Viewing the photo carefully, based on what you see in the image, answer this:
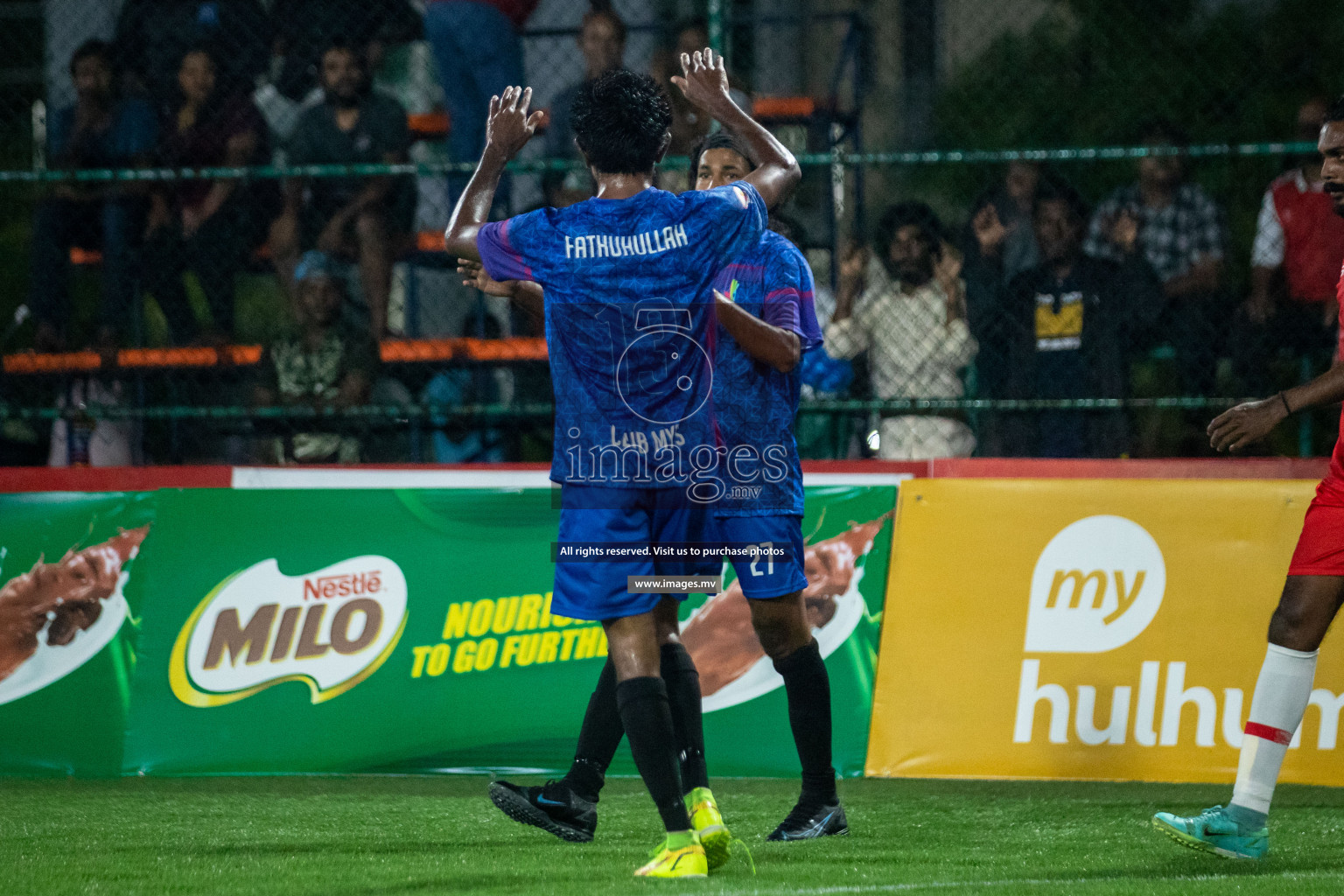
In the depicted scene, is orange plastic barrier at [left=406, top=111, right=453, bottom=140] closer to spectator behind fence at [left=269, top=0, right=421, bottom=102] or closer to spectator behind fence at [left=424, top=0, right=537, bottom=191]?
spectator behind fence at [left=269, top=0, right=421, bottom=102]

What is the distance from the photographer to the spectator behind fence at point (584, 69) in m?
7.21

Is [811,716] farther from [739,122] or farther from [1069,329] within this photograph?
[1069,329]

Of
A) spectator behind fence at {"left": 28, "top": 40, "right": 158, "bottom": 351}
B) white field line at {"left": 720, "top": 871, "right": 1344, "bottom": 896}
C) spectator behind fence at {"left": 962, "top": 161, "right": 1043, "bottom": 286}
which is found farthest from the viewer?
spectator behind fence at {"left": 28, "top": 40, "right": 158, "bottom": 351}

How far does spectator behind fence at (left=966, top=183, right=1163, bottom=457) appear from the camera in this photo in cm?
650

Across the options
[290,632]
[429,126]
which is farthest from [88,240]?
[290,632]

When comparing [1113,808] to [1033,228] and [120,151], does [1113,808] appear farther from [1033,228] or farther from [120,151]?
[120,151]

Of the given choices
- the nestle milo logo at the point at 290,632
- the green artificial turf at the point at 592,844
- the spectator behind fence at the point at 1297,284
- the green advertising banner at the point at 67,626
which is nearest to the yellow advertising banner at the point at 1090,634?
the green artificial turf at the point at 592,844

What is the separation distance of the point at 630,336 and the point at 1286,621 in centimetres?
183

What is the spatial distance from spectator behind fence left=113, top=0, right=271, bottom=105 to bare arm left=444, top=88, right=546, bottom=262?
419cm

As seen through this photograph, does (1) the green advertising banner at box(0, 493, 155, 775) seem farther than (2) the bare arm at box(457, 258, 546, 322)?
Yes

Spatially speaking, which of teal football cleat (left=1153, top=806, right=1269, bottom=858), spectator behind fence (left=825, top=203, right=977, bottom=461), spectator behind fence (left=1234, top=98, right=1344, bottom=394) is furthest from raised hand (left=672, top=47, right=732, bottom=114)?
spectator behind fence (left=1234, top=98, right=1344, bottom=394)

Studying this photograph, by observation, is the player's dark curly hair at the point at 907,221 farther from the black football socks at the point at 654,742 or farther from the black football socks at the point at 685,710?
the black football socks at the point at 654,742

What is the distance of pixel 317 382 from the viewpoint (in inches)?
273

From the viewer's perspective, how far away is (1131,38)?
8.67m
